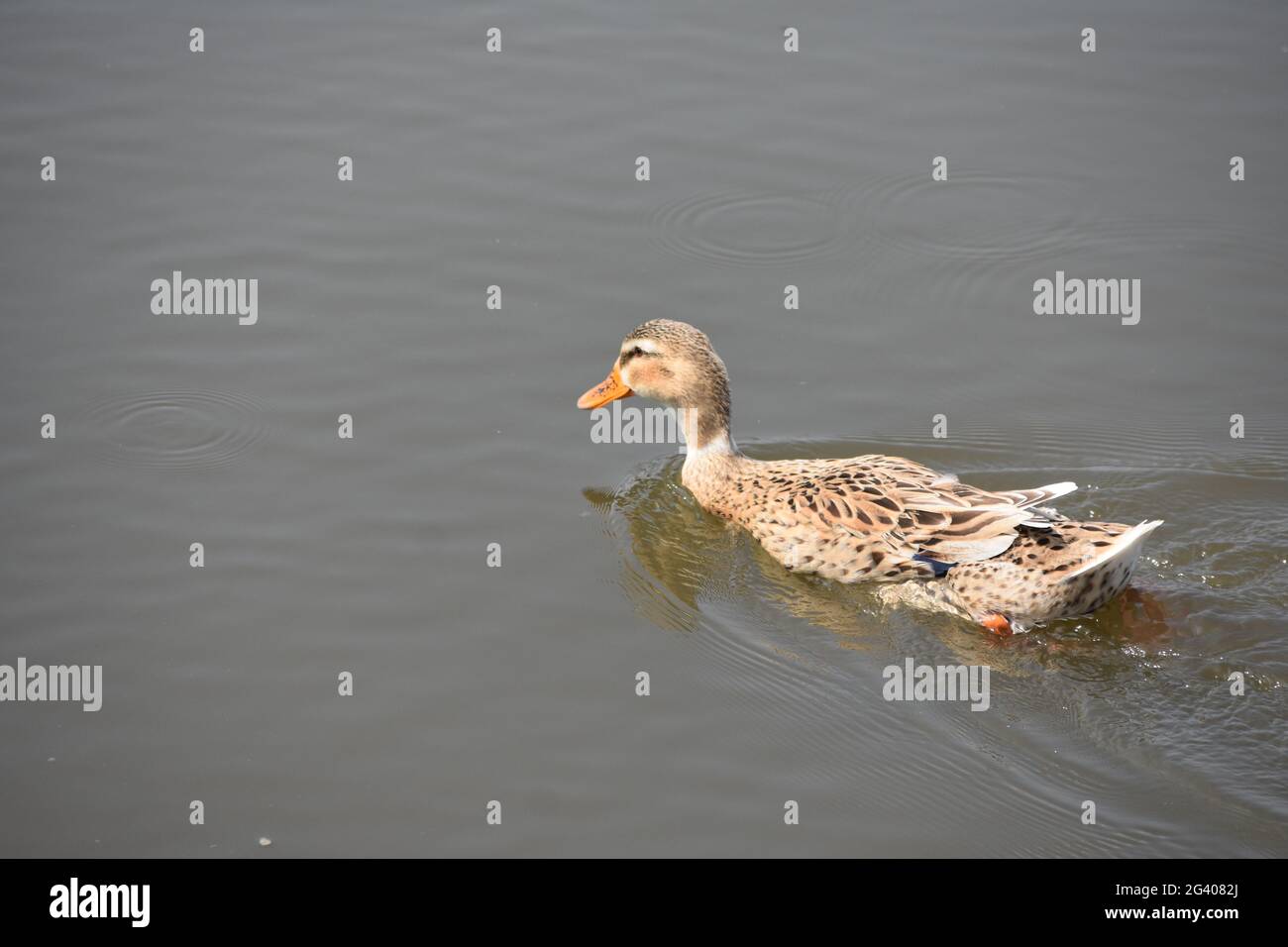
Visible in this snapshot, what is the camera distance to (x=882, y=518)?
28.5 feet

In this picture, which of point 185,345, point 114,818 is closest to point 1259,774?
point 114,818

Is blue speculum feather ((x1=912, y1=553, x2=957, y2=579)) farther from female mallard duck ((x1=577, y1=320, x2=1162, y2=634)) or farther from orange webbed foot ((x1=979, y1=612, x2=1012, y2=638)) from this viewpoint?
orange webbed foot ((x1=979, y1=612, x2=1012, y2=638))

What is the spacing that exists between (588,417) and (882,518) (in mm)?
2409

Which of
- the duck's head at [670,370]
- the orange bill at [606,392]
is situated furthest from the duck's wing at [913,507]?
the orange bill at [606,392]

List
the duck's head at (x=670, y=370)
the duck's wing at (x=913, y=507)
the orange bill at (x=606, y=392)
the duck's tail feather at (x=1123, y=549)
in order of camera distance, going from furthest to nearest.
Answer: the orange bill at (x=606, y=392)
the duck's head at (x=670, y=370)
the duck's wing at (x=913, y=507)
the duck's tail feather at (x=1123, y=549)

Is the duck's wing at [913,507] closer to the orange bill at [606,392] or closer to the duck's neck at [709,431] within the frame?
the duck's neck at [709,431]

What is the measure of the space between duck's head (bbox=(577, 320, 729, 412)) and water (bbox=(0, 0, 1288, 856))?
1.50 feet

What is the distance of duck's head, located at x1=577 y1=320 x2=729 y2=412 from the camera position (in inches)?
377

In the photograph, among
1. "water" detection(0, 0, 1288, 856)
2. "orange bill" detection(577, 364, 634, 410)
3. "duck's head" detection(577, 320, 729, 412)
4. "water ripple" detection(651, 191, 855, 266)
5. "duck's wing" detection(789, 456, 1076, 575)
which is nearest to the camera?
"water" detection(0, 0, 1288, 856)

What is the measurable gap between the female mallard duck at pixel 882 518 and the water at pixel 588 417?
0.25m

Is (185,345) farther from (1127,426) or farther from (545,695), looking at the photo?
(1127,426)

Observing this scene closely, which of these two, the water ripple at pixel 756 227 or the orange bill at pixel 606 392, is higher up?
the water ripple at pixel 756 227

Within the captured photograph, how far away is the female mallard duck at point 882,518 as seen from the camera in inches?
319

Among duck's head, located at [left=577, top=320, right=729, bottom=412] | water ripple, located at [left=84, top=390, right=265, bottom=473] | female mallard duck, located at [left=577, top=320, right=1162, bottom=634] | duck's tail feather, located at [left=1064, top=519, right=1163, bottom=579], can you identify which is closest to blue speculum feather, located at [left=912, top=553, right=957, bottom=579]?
female mallard duck, located at [left=577, top=320, right=1162, bottom=634]
